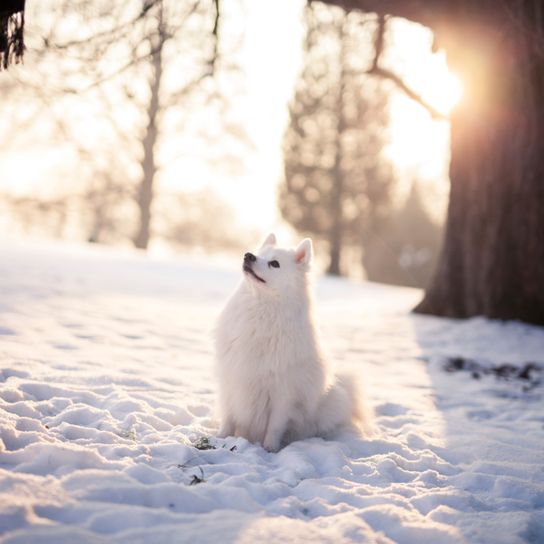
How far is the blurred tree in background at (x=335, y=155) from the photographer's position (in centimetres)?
2217

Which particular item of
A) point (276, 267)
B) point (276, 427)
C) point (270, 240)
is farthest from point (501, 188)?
point (276, 427)

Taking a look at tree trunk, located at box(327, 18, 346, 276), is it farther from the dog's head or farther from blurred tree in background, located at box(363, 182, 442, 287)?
the dog's head

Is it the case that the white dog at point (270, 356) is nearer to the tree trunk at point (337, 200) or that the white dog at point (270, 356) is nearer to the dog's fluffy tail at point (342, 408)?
the dog's fluffy tail at point (342, 408)

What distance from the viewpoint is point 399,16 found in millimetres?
7684

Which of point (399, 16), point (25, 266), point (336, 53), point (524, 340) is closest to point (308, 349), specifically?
point (524, 340)

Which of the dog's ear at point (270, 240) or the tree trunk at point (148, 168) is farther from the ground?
the tree trunk at point (148, 168)

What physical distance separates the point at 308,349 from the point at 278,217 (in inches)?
875

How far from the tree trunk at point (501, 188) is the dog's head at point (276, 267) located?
5.04 metres

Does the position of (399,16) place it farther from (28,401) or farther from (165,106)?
(165,106)

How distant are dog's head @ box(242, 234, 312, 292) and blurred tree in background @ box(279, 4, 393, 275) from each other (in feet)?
62.7

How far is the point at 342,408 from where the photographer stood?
405cm

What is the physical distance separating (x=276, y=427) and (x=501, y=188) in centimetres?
591

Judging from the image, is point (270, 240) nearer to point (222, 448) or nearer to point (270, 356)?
point (270, 356)

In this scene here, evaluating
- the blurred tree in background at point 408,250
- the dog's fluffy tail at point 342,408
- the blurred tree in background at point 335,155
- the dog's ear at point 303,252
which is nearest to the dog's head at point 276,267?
the dog's ear at point 303,252
